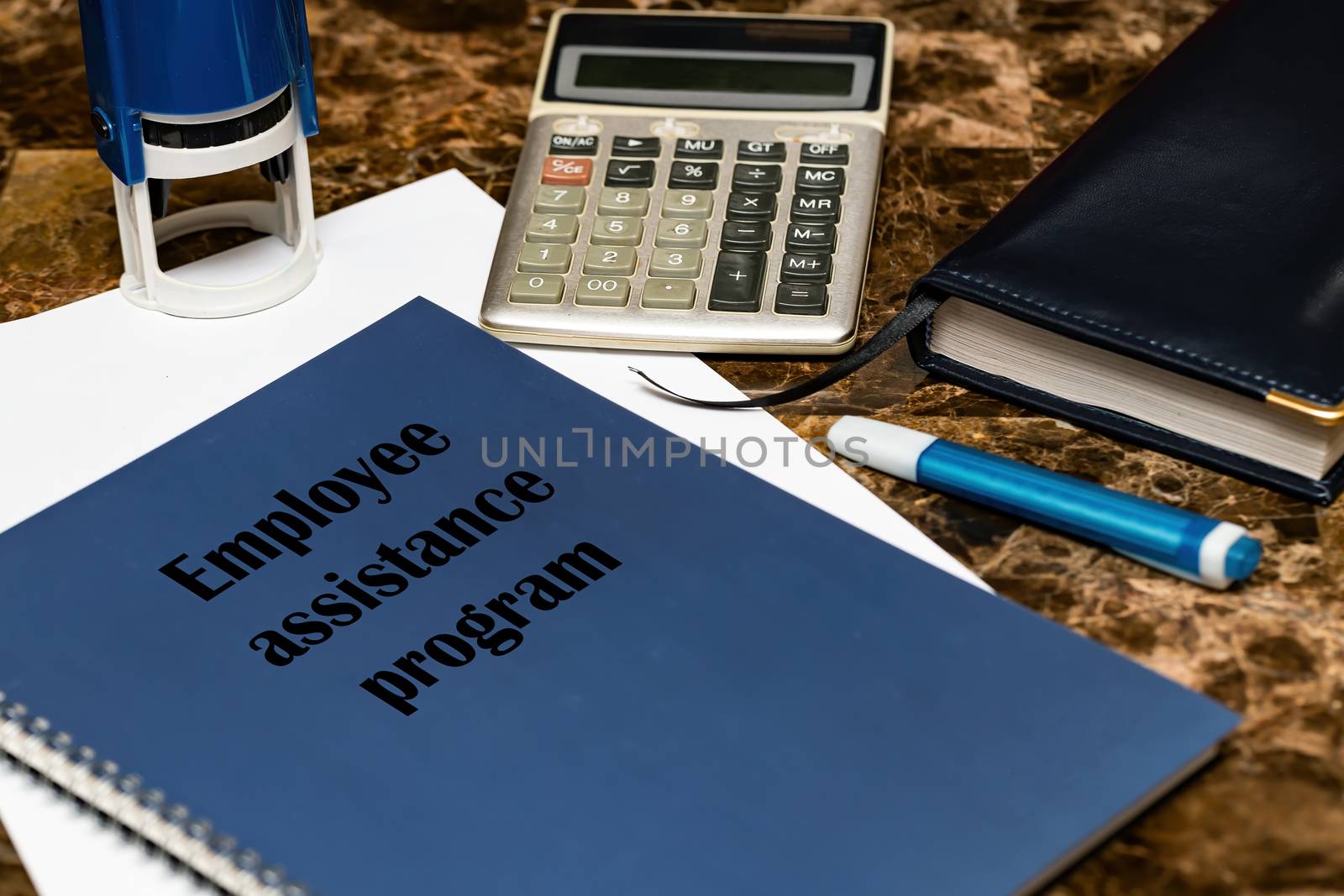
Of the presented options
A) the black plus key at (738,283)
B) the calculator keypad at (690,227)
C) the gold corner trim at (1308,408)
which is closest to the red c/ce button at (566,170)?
the calculator keypad at (690,227)

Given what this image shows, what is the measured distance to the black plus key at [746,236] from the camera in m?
0.76

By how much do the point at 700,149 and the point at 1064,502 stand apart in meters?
0.30

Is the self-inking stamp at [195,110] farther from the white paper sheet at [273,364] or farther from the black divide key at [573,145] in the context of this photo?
the black divide key at [573,145]

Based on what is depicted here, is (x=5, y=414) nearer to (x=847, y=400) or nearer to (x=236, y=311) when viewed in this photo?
(x=236, y=311)

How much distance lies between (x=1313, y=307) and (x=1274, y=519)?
0.09 m

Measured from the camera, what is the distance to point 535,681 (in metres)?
0.58

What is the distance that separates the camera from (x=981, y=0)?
1.02 m

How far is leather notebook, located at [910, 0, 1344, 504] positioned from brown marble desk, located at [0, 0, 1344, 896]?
0.02 metres

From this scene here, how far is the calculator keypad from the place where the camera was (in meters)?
0.74

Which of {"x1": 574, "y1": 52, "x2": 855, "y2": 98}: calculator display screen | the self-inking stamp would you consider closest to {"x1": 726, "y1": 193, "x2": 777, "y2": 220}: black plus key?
{"x1": 574, "y1": 52, "x2": 855, "y2": 98}: calculator display screen

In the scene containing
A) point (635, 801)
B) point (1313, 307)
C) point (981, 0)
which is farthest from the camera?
Answer: point (981, 0)

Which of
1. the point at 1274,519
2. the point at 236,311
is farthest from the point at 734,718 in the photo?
the point at 236,311

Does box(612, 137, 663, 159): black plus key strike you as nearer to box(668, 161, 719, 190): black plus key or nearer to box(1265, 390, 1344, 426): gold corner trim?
box(668, 161, 719, 190): black plus key

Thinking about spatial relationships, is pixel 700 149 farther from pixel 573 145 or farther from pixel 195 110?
pixel 195 110
